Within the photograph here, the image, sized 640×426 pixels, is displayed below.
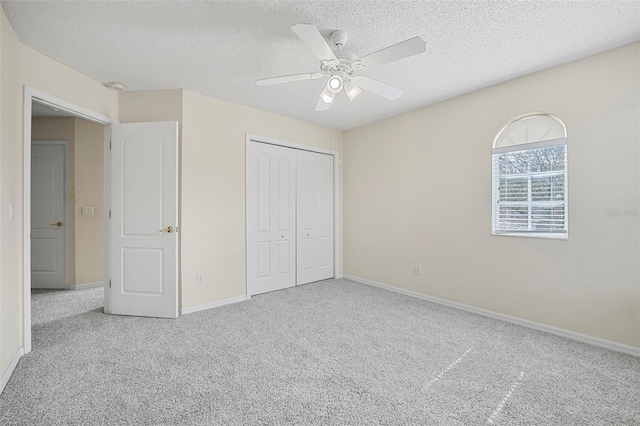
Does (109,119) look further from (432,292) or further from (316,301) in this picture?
(432,292)

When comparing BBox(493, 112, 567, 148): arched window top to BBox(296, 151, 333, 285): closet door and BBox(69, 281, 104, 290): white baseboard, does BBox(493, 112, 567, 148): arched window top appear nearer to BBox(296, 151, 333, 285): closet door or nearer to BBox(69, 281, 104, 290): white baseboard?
BBox(296, 151, 333, 285): closet door

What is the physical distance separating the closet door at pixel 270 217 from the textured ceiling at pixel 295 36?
1.23m

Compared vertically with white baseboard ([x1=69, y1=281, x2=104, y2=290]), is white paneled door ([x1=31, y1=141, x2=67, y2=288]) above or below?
above

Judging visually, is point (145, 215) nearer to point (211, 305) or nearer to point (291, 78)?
point (211, 305)

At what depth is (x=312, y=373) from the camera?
7.06 ft

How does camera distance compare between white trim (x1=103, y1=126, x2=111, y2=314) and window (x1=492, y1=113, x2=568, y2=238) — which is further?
white trim (x1=103, y1=126, x2=111, y2=314)

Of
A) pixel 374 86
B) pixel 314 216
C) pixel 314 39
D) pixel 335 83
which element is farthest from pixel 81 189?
pixel 374 86

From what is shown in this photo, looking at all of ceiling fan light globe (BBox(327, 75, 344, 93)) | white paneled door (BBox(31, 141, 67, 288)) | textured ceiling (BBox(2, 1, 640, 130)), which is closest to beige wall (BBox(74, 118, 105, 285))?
white paneled door (BBox(31, 141, 67, 288))

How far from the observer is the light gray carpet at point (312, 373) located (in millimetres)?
1732

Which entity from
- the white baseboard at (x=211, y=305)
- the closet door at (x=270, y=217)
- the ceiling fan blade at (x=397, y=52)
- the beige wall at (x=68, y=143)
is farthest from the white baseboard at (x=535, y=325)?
the beige wall at (x=68, y=143)

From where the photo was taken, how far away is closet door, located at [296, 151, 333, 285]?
15.3ft

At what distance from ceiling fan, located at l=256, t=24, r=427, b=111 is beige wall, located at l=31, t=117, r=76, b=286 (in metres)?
3.87

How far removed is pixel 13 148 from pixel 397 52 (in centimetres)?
291

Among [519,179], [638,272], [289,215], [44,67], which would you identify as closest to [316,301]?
[289,215]
